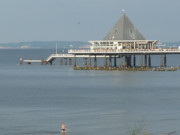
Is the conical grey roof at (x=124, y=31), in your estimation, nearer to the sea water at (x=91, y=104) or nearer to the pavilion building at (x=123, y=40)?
the pavilion building at (x=123, y=40)

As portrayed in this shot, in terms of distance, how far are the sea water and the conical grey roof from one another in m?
16.5

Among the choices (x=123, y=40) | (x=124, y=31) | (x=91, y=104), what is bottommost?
(x=91, y=104)

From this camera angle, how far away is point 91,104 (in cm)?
5697

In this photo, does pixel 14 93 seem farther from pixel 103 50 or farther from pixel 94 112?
pixel 103 50

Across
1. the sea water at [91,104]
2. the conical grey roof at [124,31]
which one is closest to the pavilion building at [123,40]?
the conical grey roof at [124,31]

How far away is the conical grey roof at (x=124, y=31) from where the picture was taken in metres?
107

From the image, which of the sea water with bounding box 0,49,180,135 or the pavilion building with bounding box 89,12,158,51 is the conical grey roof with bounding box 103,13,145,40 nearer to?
the pavilion building with bounding box 89,12,158,51

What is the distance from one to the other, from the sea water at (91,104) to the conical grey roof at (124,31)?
16480 millimetres

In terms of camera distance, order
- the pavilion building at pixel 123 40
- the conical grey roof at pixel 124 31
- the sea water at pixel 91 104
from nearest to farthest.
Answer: the sea water at pixel 91 104, the pavilion building at pixel 123 40, the conical grey roof at pixel 124 31

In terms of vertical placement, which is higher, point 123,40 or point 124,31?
point 124,31

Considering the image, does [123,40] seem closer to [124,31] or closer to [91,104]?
[124,31]

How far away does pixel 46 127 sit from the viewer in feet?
145

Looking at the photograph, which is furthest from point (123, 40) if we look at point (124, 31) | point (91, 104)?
point (91, 104)

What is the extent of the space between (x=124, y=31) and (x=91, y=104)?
5200 centimetres
